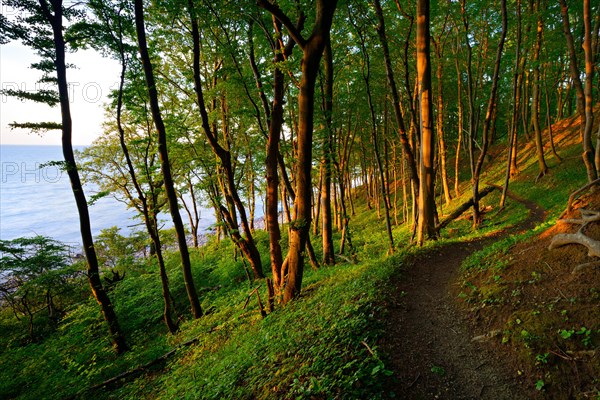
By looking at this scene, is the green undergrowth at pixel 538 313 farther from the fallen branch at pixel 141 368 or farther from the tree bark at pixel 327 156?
the fallen branch at pixel 141 368

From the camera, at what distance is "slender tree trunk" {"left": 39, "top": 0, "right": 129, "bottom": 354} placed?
928 cm

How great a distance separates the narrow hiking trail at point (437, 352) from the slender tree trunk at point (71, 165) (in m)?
10.3

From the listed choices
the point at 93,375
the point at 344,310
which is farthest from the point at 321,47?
the point at 93,375

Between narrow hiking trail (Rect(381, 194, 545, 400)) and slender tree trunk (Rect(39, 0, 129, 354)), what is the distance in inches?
406

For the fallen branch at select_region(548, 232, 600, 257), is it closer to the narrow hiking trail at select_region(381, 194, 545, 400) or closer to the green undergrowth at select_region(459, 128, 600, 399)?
the green undergrowth at select_region(459, 128, 600, 399)

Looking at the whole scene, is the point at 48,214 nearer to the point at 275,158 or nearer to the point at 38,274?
the point at 38,274

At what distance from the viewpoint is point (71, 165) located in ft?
31.0

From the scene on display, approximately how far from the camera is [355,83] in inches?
623

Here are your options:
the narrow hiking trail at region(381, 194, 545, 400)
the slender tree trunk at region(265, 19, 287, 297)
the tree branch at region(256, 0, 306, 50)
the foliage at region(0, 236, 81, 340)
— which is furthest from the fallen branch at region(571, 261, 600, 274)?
the foliage at region(0, 236, 81, 340)

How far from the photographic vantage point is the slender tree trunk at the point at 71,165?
9281 millimetres

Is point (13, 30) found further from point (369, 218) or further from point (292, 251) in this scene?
point (369, 218)

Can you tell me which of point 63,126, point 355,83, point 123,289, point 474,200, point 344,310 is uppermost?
point 355,83

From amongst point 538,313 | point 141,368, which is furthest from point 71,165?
point 538,313

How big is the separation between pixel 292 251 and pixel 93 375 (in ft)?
25.9
